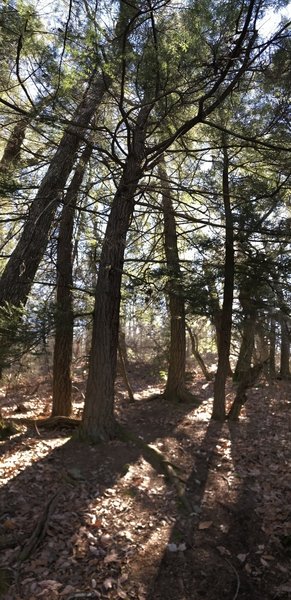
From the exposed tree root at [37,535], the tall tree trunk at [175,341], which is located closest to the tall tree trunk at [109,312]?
the exposed tree root at [37,535]

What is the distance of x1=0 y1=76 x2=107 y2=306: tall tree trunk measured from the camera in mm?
7372

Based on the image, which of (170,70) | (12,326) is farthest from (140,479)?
(170,70)

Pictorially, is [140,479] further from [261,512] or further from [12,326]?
[12,326]

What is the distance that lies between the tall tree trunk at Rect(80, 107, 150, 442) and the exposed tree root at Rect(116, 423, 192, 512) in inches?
10.6

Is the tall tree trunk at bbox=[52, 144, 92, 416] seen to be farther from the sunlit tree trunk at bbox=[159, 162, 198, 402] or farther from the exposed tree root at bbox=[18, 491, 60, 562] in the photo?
the exposed tree root at bbox=[18, 491, 60, 562]

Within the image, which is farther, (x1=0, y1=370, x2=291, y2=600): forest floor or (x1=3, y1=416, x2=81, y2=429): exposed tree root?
(x1=3, y1=416, x2=81, y2=429): exposed tree root

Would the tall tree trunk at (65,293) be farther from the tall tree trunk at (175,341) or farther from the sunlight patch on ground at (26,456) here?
the tall tree trunk at (175,341)

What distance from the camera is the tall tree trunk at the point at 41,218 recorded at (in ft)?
24.2

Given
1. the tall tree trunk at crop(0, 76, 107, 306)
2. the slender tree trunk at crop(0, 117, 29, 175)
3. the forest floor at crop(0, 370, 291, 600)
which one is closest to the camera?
the forest floor at crop(0, 370, 291, 600)

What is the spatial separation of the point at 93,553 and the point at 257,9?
6551 mm

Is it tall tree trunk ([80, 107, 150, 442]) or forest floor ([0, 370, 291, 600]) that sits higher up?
tall tree trunk ([80, 107, 150, 442])

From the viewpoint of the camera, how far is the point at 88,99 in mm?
7098

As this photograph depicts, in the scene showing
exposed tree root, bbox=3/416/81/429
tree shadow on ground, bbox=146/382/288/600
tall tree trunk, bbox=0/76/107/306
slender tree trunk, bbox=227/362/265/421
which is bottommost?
tree shadow on ground, bbox=146/382/288/600

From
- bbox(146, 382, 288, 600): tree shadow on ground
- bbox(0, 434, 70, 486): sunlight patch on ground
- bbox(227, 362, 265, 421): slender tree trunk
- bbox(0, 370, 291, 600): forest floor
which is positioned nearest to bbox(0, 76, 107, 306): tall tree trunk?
bbox(0, 434, 70, 486): sunlight patch on ground
